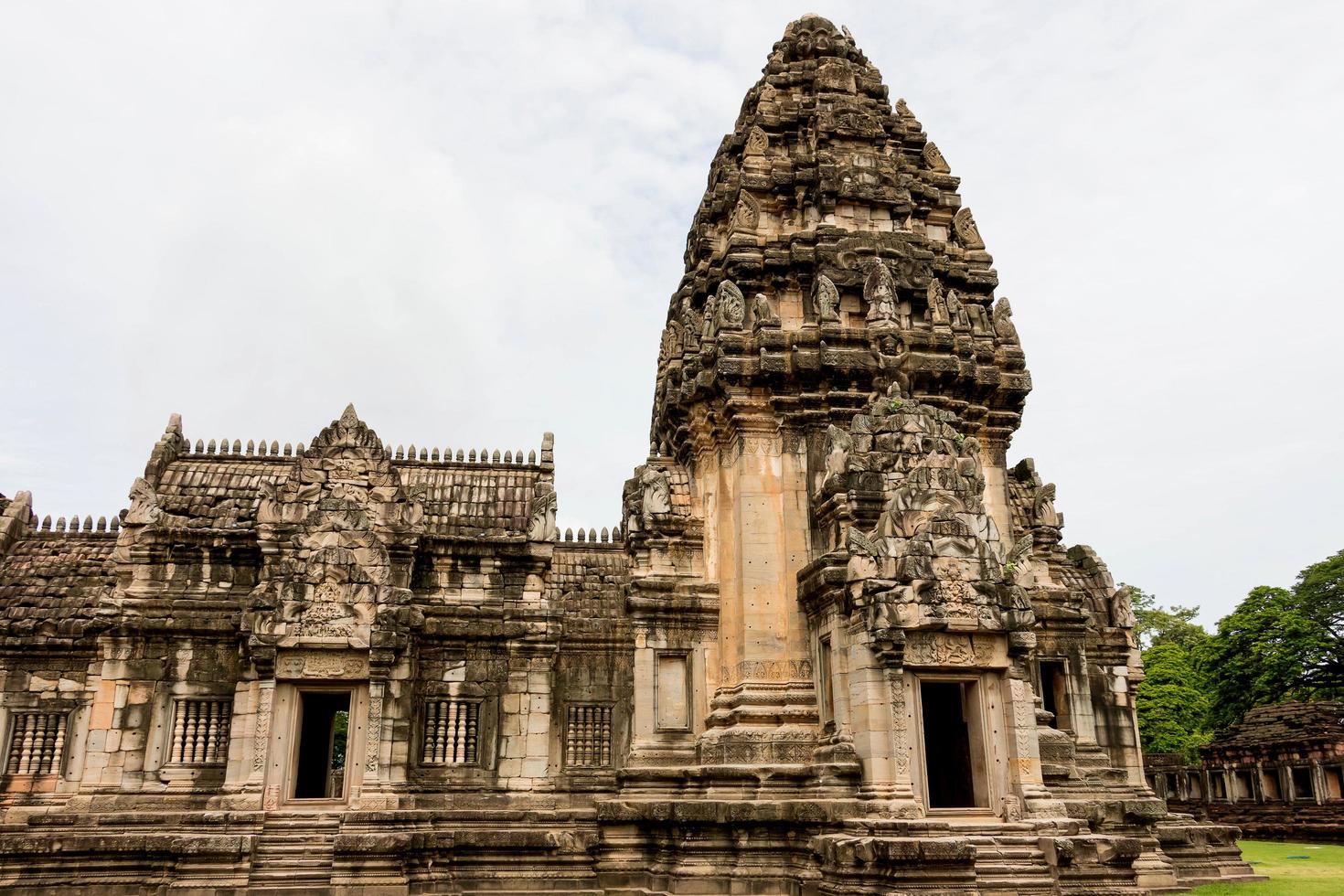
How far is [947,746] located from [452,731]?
7024 mm

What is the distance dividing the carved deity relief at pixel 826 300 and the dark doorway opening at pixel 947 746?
5.13m

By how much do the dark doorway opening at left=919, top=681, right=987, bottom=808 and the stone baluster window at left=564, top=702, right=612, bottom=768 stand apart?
4.77m

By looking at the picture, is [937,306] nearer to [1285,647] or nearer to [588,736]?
[588,736]

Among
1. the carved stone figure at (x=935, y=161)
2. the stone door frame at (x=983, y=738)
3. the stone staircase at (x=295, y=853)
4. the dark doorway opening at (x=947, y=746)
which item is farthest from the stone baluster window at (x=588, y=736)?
the carved stone figure at (x=935, y=161)

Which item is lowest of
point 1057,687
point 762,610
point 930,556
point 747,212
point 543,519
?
point 1057,687

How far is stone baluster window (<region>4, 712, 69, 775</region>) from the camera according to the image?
1520 cm

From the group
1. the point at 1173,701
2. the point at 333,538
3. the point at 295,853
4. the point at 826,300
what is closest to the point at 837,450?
the point at 826,300

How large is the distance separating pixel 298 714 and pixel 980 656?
9.28 meters

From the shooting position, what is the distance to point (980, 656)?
11.1 metres

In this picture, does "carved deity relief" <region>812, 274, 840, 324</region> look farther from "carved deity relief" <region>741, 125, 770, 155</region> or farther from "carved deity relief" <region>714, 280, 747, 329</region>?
"carved deity relief" <region>741, 125, 770, 155</region>

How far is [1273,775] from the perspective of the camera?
2838 cm

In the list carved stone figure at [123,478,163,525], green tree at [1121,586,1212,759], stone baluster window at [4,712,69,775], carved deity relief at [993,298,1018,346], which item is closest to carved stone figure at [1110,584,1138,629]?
carved deity relief at [993,298,1018,346]

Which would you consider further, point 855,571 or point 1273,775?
point 1273,775

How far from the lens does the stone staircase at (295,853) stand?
41.8 ft
